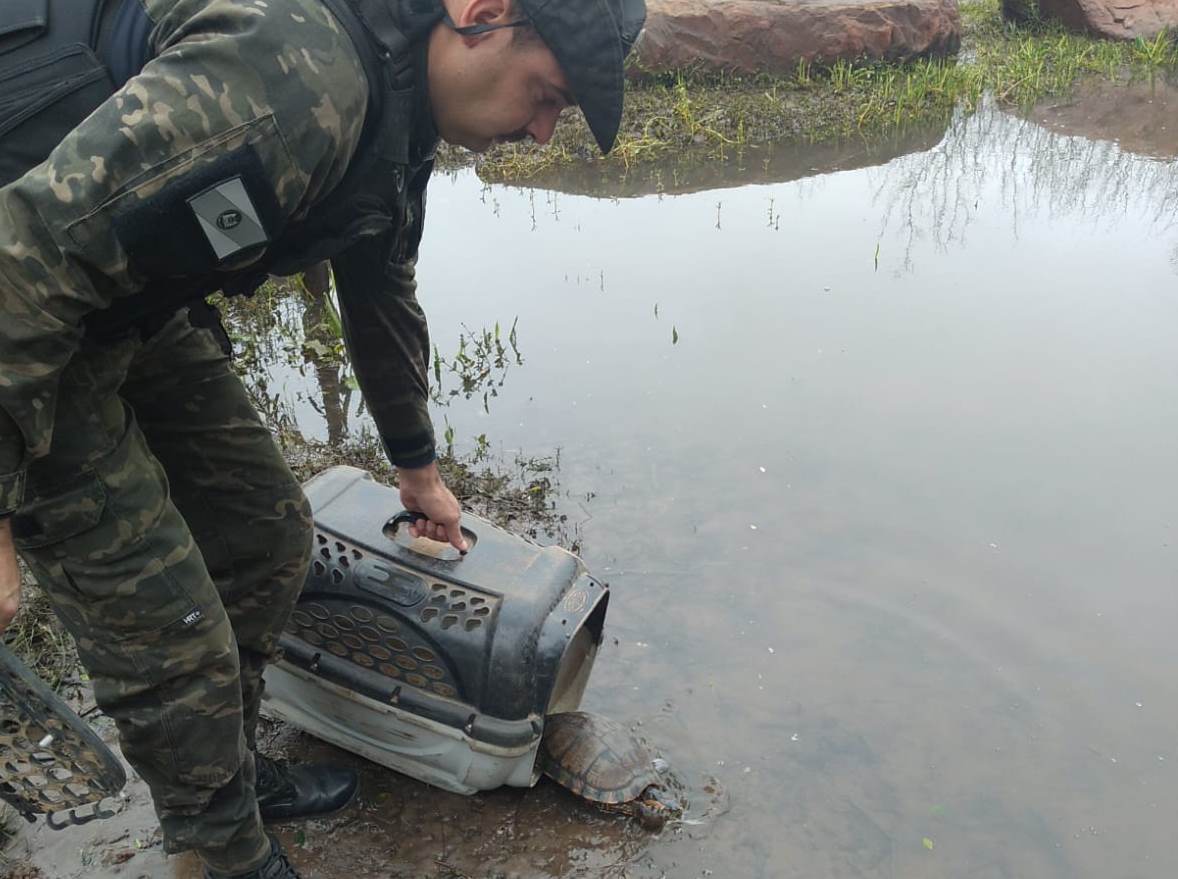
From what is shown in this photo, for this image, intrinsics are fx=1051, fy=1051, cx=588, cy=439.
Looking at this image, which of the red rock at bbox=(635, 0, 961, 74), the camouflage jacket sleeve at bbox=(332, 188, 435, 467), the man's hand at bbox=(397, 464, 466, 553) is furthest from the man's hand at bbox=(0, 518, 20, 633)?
the red rock at bbox=(635, 0, 961, 74)

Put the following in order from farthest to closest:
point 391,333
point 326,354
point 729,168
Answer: point 729,168 → point 326,354 → point 391,333

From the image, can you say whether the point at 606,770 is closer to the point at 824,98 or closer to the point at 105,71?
the point at 105,71

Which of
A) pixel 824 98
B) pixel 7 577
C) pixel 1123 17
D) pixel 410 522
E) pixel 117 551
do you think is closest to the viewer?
pixel 7 577

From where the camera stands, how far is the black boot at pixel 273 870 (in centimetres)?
225

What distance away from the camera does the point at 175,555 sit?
1.94 m

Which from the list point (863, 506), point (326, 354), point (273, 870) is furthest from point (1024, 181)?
point (273, 870)

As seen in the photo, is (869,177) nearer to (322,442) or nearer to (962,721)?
(322,442)

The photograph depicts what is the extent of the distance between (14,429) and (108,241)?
0.33m

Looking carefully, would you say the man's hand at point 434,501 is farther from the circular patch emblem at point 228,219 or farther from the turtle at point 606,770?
the circular patch emblem at point 228,219

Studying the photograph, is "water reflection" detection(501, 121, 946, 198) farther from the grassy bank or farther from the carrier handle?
the carrier handle

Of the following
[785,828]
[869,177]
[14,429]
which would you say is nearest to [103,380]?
[14,429]

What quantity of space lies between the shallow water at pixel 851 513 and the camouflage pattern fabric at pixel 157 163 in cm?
155

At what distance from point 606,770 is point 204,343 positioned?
1.39 m

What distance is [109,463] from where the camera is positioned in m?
1.86
